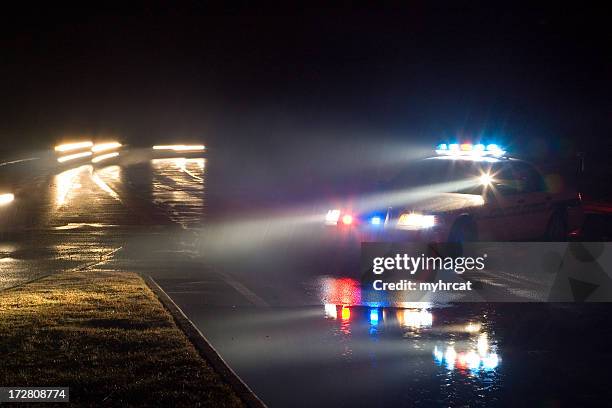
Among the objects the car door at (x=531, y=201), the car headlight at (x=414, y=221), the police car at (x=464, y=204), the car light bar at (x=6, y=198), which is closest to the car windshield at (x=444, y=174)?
the police car at (x=464, y=204)

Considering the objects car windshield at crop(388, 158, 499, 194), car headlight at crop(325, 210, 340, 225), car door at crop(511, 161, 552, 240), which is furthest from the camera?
car door at crop(511, 161, 552, 240)

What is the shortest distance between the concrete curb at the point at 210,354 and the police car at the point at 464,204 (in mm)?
3622

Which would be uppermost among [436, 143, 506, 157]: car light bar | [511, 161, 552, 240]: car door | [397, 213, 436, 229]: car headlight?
[436, 143, 506, 157]: car light bar

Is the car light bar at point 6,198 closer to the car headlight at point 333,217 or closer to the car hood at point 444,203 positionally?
the car headlight at point 333,217

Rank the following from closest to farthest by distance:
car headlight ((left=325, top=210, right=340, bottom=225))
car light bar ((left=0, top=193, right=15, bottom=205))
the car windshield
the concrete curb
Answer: the concrete curb, car headlight ((left=325, top=210, right=340, bottom=225)), the car windshield, car light bar ((left=0, top=193, right=15, bottom=205))

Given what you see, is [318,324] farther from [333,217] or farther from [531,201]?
[531,201]

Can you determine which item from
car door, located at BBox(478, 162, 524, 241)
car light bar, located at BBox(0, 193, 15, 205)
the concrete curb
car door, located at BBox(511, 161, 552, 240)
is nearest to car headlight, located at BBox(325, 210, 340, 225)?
car door, located at BBox(478, 162, 524, 241)

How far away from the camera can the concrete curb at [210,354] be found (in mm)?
5901

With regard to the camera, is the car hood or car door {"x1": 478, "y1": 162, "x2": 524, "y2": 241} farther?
car door {"x1": 478, "y1": 162, "x2": 524, "y2": 241}

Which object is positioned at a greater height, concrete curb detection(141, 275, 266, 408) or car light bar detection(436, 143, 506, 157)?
car light bar detection(436, 143, 506, 157)

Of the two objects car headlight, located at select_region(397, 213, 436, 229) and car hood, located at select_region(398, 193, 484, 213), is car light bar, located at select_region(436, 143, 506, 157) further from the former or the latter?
car headlight, located at select_region(397, 213, 436, 229)

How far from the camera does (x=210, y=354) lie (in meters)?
6.98

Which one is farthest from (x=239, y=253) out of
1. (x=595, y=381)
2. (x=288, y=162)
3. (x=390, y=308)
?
(x=288, y=162)

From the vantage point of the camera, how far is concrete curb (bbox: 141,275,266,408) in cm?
590
